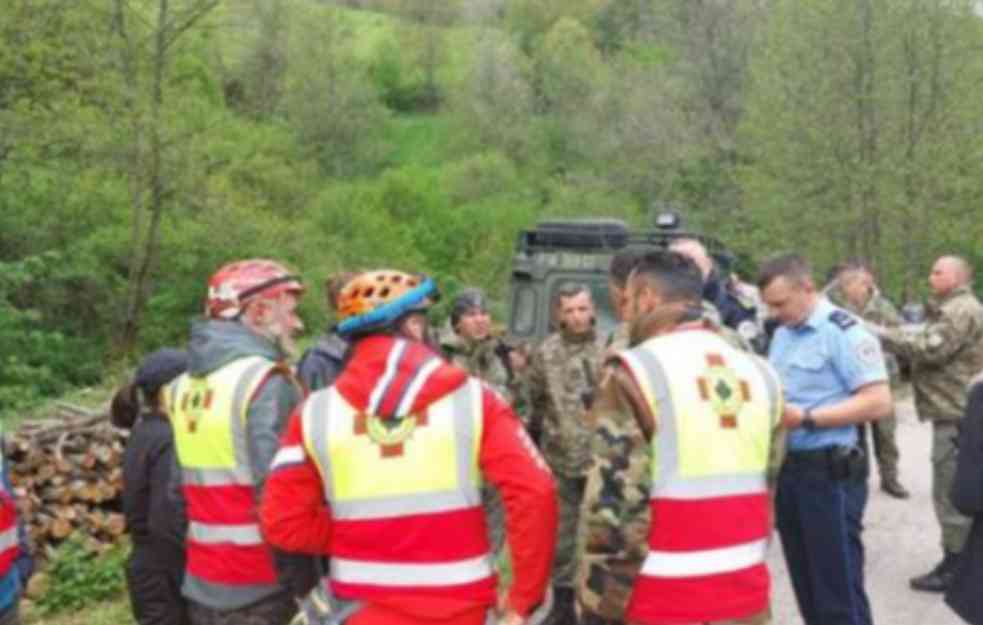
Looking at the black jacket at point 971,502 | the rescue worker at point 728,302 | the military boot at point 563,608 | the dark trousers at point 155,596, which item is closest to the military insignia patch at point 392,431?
the black jacket at point 971,502

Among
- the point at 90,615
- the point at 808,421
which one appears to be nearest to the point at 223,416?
the point at 808,421

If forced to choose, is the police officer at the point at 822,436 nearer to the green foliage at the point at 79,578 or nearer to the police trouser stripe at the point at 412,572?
the police trouser stripe at the point at 412,572

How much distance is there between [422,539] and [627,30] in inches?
2883

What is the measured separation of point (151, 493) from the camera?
16.6 ft

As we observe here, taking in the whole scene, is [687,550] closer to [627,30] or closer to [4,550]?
[4,550]

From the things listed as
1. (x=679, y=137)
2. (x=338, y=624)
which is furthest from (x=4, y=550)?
(x=679, y=137)

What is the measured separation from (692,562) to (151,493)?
2.43 meters

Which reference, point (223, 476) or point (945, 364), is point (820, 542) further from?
point (223, 476)

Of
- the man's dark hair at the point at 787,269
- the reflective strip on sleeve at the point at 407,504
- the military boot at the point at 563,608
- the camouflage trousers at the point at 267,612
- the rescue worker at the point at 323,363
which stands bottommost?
the military boot at the point at 563,608

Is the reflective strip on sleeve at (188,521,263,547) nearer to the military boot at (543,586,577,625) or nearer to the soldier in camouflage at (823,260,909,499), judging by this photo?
the military boot at (543,586,577,625)

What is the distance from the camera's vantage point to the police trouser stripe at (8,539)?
4230 mm

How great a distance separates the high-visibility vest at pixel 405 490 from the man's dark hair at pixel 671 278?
2.17ft

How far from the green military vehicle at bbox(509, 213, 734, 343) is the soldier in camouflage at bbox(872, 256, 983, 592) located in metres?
3.02

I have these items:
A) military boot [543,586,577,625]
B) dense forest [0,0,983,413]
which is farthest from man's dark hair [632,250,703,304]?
dense forest [0,0,983,413]
